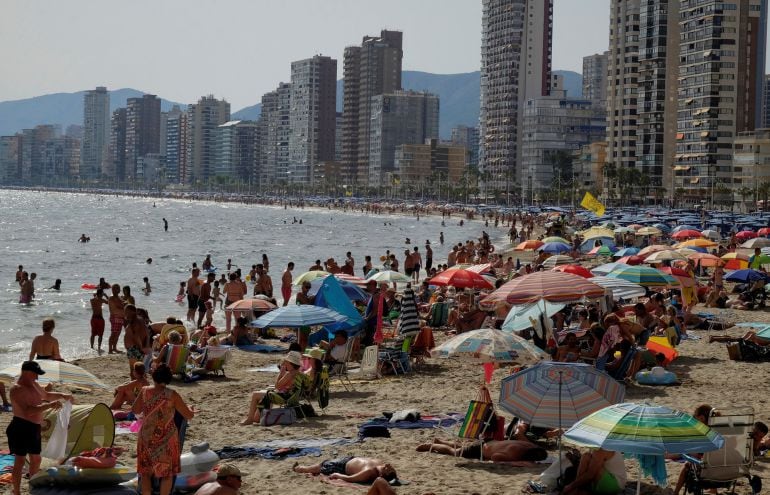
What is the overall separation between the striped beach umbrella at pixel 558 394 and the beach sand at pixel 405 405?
0.59m

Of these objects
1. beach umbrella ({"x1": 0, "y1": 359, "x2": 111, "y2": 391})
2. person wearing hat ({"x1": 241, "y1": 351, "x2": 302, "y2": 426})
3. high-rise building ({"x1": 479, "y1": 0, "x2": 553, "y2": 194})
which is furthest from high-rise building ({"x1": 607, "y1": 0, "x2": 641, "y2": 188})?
beach umbrella ({"x1": 0, "y1": 359, "x2": 111, "y2": 391})

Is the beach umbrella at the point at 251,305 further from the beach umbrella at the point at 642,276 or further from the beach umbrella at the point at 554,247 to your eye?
the beach umbrella at the point at 554,247

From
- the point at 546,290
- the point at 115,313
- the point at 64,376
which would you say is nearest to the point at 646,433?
the point at 64,376

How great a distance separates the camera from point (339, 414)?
1226 centimetres

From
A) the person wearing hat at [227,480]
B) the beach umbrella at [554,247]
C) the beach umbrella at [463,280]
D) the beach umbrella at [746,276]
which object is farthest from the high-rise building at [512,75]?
Answer: the person wearing hat at [227,480]

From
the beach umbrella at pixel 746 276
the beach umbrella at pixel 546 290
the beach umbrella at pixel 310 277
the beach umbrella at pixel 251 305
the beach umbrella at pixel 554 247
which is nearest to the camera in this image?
the beach umbrella at pixel 546 290

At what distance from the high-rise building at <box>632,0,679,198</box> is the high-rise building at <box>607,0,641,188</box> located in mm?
1432

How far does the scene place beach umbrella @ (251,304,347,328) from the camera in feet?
47.6

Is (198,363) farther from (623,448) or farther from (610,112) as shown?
(610,112)

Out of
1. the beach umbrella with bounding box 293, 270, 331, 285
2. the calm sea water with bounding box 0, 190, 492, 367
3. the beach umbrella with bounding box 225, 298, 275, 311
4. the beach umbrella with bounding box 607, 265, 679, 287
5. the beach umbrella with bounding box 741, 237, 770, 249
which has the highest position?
the beach umbrella with bounding box 741, 237, 770, 249

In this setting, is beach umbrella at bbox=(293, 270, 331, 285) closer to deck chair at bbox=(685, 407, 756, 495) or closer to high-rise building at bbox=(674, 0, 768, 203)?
deck chair at bbox=(685, 407, 756, 495)

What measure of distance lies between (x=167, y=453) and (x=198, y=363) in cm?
809

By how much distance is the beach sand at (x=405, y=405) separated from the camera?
9.20m

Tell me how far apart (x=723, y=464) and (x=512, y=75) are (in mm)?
166171
